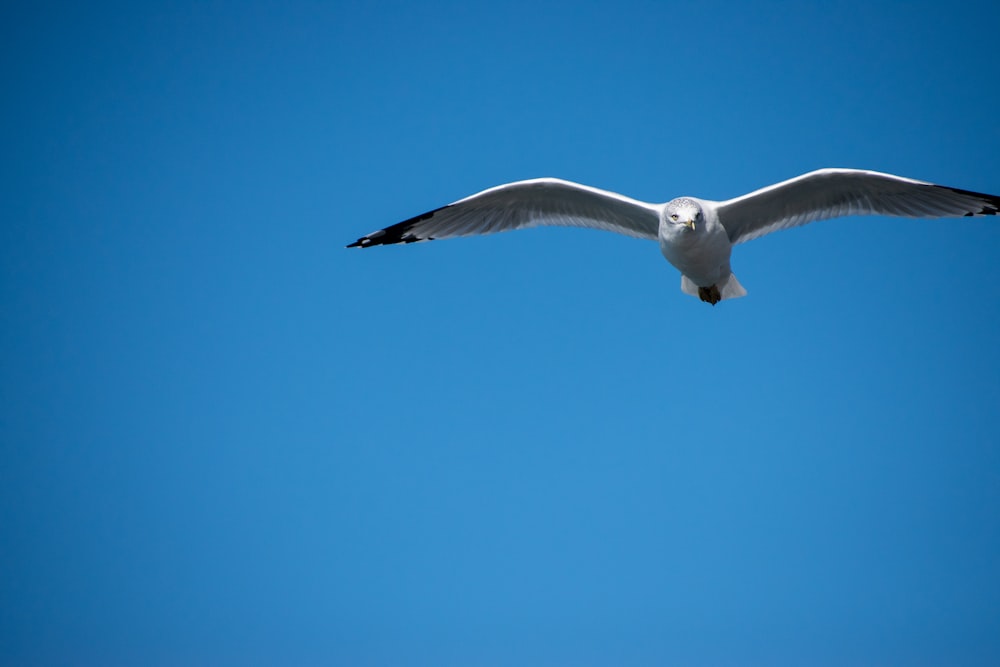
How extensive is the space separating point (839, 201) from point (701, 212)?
5.28 ft

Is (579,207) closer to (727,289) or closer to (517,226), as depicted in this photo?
(517,226)

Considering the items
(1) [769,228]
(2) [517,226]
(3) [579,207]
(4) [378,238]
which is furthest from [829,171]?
(4) [378,238]

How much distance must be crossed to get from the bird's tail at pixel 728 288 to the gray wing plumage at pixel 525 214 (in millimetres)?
569

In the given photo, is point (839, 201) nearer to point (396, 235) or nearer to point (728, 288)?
point (728, 288)

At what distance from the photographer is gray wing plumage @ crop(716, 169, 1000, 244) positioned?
7.91 metres

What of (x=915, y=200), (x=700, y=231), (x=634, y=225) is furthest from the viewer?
(x=634, y=225)

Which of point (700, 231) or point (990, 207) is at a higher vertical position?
point (990, 207)

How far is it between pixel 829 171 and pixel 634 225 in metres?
1.78

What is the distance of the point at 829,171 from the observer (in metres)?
7.85

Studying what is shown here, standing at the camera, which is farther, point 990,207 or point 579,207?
point 579,207

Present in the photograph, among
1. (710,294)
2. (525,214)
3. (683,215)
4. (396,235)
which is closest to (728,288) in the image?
(710,294)

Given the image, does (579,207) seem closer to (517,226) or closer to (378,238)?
(517,226)

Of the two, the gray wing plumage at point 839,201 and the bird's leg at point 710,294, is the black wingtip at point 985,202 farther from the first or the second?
the bird's leg at point 710,294

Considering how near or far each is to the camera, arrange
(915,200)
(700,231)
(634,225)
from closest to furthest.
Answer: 1. (700,231)
2. (915,200)
3. (634,225)
